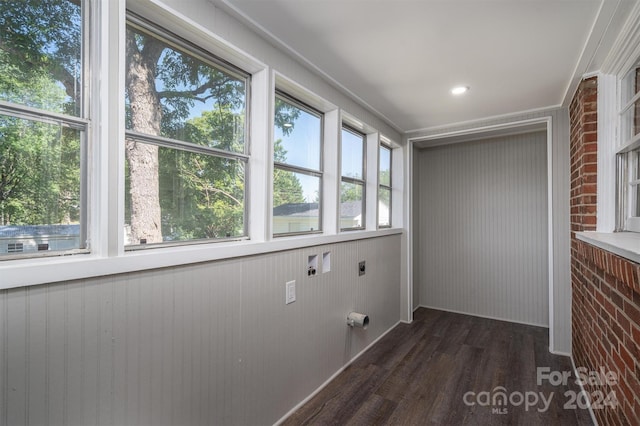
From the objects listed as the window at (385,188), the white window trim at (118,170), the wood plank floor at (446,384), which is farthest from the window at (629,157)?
the white window trim at (118,170)

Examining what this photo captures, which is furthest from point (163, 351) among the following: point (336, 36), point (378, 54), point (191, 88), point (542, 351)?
point (542, 351)

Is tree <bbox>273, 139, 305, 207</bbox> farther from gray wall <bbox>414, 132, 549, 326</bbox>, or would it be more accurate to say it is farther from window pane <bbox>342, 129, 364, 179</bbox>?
gray wall <bbox>414, 132, 549, 326</bbox>

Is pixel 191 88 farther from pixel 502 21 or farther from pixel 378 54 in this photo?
pixel 502 21

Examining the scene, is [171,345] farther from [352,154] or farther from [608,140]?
[608,140]

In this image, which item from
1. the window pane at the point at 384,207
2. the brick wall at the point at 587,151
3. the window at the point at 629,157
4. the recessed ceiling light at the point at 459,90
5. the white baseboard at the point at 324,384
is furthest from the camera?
the window pane at the point at 384,207

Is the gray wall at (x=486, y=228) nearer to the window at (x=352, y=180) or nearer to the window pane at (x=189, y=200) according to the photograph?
the window at (x=352, y=180)

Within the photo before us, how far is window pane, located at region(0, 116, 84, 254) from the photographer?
1.04 metres

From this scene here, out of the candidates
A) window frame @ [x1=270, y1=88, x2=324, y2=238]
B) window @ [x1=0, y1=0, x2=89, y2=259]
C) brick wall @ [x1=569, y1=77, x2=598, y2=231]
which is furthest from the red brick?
window @ [x1=0, y1=0, x2=89, y2=259]

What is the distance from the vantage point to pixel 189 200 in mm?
1592

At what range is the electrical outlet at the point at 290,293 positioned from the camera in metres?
2.04

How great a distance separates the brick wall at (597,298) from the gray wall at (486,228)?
0.98 meters

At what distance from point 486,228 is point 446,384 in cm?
230

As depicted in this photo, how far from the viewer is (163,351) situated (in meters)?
1.37

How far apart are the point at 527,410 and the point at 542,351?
1136 millimetres
